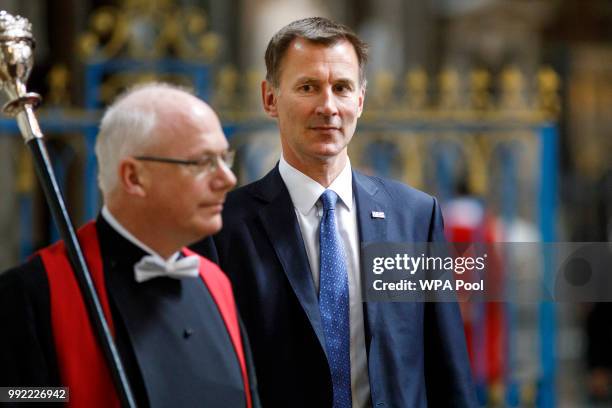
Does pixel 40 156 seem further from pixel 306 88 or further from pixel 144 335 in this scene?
pixel 306 88

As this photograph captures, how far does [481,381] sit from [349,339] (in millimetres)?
4312

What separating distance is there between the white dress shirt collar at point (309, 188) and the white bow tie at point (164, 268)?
0.31m

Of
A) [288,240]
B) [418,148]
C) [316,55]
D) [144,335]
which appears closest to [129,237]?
[144,335]

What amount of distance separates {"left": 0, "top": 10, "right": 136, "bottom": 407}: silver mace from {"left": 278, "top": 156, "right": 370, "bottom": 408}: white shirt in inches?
17.5

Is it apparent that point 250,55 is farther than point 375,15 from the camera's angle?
No

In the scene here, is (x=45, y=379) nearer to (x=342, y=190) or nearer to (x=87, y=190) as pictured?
(x=342, y=190)

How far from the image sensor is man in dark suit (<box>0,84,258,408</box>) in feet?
6.52

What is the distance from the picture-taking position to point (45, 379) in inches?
77.8

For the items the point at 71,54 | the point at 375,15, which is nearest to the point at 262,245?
the point at 71,54

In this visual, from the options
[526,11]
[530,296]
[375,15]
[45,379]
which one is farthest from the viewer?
[526,11]

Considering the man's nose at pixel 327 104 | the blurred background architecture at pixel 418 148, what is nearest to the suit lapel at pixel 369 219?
the man's nose at pixel 327 104

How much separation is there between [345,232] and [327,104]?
0.81 ft

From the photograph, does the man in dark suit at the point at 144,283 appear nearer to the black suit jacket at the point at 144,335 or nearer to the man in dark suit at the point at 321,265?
the black suit jacket at the point at 144,335

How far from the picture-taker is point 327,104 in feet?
7.29
